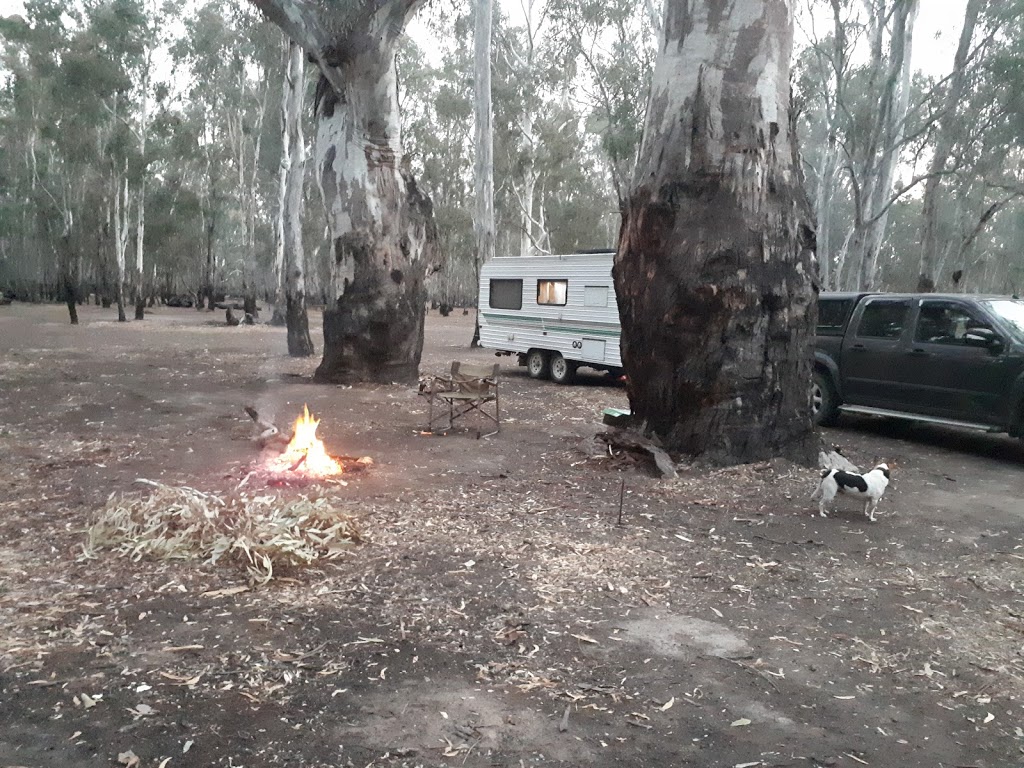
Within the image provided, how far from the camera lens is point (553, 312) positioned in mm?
15141

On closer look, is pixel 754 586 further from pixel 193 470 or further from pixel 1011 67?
pixel 1011 67

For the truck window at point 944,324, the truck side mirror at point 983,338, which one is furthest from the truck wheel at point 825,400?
the truck side mirror at point 983,338

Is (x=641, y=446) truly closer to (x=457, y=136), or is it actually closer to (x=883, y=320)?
(x=883, y=320)

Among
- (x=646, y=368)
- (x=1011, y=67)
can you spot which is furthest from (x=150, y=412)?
(x=1011, y=67)

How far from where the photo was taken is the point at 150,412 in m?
10.5

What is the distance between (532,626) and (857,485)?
3278 mm

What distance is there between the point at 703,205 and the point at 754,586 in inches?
157

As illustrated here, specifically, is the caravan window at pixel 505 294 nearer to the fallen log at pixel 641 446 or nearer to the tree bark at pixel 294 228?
the tree bark at pixel 294 228

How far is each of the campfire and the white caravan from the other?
7201mm

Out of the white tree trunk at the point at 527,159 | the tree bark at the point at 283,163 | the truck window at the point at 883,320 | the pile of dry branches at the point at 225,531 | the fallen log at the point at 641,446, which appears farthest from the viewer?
the white tree trunk at the point at 527,159

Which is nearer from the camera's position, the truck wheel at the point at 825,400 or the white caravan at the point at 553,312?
the truck wheel at the point at 825,400

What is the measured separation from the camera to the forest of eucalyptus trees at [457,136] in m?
21.8

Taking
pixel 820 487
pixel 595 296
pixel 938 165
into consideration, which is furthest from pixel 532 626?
pixel 938 165

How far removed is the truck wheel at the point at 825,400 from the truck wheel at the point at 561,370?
528cm
